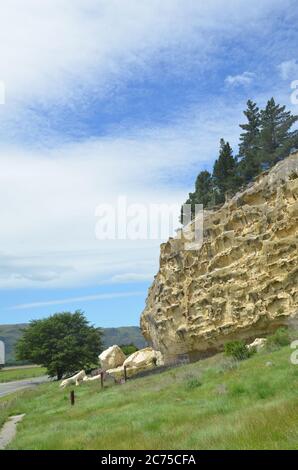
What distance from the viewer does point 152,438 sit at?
11.6m

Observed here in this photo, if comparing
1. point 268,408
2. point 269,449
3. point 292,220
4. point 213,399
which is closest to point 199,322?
point 292,220

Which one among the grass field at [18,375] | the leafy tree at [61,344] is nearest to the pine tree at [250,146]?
the leafy tree at [61,344]

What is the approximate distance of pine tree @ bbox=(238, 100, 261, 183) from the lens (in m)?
45.6

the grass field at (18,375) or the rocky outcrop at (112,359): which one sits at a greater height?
the rocky outcrop at (112,359)

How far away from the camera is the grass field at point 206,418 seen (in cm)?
981

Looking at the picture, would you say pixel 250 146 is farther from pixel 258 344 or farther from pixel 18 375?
pixel 18 375

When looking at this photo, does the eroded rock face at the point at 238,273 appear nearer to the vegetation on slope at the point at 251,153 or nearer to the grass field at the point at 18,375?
the vegetation on slope at the point at 251,153

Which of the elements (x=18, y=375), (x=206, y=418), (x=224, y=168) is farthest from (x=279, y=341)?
(x=18, y=375)

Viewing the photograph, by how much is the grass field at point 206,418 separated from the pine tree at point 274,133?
84.3 ft

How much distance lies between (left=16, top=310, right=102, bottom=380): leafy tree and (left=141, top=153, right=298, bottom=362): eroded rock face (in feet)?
78.5

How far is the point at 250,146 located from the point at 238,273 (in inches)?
899

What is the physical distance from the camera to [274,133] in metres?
44.7

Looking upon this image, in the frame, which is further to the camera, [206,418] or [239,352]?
[239,352]
